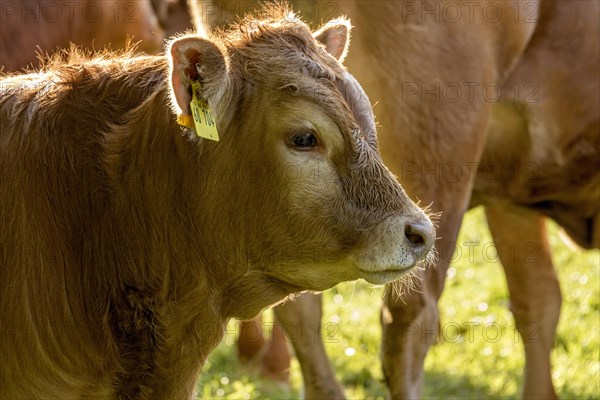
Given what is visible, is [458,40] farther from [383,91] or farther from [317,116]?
[317,116]

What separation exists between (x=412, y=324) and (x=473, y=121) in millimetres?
941

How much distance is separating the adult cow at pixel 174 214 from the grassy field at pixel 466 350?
1985 mm

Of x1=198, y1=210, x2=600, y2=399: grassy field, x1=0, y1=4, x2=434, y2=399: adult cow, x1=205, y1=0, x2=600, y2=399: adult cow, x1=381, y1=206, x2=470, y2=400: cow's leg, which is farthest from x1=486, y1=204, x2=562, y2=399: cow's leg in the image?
x1=0, y1=4, x2=434, y2=399: adult cow

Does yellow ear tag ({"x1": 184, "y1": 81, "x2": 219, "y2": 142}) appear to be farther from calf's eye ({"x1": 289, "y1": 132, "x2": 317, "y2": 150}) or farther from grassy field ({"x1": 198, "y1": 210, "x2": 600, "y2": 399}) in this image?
grassy field ({"x1": 198, "y1": 210, "x2": 600, "y2": 399})

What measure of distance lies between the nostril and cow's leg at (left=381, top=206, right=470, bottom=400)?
1.68 meters

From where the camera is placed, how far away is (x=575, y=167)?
618cm

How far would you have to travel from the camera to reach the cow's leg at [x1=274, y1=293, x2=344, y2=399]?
6051 millimetres

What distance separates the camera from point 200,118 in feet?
12.7

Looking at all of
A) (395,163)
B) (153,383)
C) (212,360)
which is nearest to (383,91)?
(395,163)

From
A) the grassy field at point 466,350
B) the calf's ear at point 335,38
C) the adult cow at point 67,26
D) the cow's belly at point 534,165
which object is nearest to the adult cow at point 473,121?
the cow's belly at point 534,165

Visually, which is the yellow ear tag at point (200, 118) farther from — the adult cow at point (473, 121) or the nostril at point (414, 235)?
the adult cow at point (473, 121)

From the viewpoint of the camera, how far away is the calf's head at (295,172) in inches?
155

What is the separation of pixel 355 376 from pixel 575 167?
1681 mm

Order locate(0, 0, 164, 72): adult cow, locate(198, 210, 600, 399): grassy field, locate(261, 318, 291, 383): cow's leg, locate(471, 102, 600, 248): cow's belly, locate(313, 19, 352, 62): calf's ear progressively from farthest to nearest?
1. locate(0, 0, 164, 72): adult cow
2. locate(261, 318, 291, 383): cow's leg
3. locate(198, 210, 600, 399): grassy field
4. locate(471, 102, 600, 248): cow's belly
5. locate(313, 19, 352, 62): calf's ear
